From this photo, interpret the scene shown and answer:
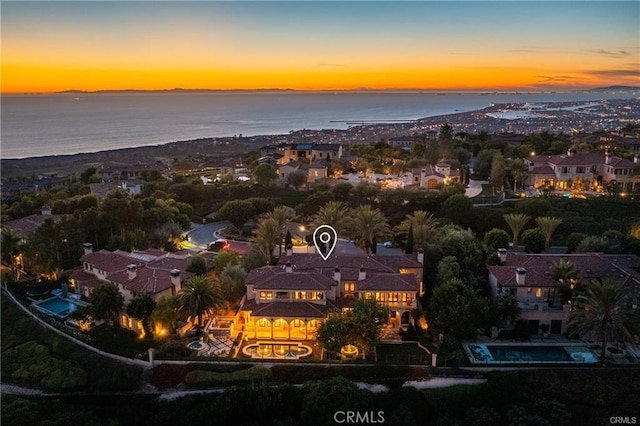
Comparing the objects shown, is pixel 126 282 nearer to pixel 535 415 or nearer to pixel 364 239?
pixel 364 239

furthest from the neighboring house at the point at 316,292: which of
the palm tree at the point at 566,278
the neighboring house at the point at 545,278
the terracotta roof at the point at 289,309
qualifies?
the palm tree at the point at 566,278

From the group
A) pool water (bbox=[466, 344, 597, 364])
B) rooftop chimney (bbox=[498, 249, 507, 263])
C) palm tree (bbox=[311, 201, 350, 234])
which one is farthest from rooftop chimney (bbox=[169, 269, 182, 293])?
rooftop chimney (bbox=[498, 249, 507, 263])

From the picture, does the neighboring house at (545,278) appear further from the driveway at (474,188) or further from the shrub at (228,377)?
the driveway at (474,188)

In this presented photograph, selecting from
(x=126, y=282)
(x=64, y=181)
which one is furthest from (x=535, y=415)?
(x=64, y=181)

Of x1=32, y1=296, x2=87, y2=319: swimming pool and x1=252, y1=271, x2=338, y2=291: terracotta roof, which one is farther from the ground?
x1=252, y1=271, x2=338, y2=291: terracotta roof

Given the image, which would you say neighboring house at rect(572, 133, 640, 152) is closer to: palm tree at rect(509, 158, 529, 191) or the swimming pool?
palm tree at rect(509, 158, 529, 191)
